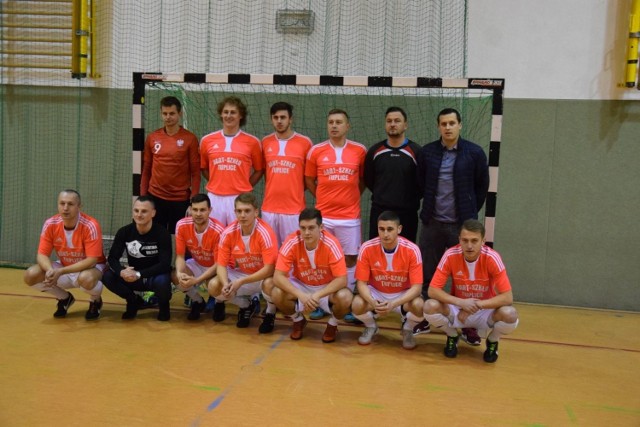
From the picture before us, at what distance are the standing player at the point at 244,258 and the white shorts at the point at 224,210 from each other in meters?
0.43

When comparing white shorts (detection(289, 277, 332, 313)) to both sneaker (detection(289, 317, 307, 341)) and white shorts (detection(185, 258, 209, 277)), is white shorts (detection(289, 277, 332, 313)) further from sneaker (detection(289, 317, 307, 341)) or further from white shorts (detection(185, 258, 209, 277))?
white shorts (detection(185, 258, 209, 277))

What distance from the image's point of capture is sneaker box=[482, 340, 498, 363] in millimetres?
4242

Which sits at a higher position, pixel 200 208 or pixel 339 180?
pixel 339 180

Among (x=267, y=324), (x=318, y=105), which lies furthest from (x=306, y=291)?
(x=318, y=105)

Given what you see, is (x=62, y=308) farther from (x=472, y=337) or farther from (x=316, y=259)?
(x=472, y=337)

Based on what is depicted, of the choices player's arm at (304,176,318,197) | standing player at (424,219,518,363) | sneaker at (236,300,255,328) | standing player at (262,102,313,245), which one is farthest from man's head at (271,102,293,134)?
standing player at (424,219,518,363)

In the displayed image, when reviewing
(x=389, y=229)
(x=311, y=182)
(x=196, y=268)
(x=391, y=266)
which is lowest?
(x=196, y=268)

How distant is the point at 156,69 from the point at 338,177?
3.21m

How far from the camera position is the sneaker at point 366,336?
14.9ft

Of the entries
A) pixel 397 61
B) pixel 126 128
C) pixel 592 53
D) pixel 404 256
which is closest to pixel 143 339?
pixel 404 256

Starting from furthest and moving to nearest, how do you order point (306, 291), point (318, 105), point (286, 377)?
point (318, 105) → point (306, 291) → point (286, 377)

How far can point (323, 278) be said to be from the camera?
15.3 ft

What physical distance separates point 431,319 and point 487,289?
0.50 meters

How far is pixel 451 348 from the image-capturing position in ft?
14.2
